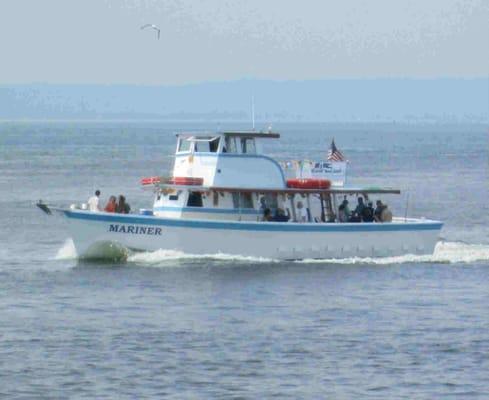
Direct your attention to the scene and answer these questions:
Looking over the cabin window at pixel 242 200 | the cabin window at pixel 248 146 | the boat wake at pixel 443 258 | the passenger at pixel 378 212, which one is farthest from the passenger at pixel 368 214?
the cabin window at pixel 248 146

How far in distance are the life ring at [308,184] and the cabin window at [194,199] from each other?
3095mm

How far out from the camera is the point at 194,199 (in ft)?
177

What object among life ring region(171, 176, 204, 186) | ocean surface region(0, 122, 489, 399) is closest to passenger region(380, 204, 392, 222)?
ocean surface region(0, 122, 489, 399)

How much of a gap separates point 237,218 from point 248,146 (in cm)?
250

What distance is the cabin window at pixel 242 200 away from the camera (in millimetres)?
54438

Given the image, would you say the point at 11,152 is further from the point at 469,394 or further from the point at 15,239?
the point at 469,394

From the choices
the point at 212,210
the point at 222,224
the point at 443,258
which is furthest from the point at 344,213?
the point at 222,224

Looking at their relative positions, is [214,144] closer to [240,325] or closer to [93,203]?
[93,203]

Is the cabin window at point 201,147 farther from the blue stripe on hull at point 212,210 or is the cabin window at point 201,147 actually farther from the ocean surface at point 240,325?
the ocean surface at point 240,325

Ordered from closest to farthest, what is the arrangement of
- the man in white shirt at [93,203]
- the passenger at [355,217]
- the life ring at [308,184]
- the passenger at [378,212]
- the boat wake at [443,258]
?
the man in white shirt at [93,203] → the boat wake at [443,258] → the life ring at [308,184] → the passenger at [355,217] → the passenger at [378,212]

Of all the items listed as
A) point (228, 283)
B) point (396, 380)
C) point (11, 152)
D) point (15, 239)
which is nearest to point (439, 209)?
point (15, 239)

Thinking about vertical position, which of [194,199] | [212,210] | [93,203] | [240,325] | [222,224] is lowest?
[240,325]

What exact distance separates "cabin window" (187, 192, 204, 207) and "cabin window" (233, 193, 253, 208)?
1.18 metres

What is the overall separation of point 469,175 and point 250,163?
76.2 m
